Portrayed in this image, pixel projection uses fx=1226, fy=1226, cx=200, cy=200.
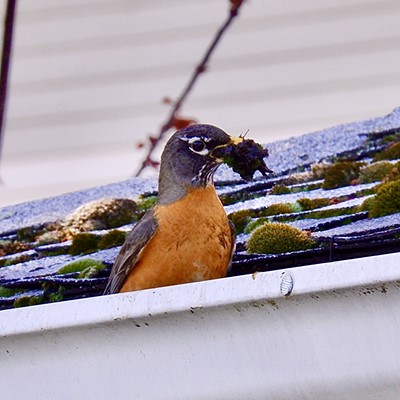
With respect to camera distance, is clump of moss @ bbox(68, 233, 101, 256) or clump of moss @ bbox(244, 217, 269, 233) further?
clump of moss @ bbox(68, 233, 101, 256)

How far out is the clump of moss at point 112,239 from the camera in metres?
4.38

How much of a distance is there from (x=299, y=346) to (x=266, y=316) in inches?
4.2

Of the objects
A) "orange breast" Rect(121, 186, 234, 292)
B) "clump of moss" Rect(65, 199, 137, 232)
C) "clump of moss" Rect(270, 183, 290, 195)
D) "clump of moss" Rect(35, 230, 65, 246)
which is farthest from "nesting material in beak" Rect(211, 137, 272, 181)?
"clump of moss" Rect(35, 230, 65, 246)

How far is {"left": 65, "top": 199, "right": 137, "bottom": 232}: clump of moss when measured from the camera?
4.66 meters

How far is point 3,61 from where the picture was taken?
346 centimetres

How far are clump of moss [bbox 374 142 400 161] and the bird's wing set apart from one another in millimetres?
1047

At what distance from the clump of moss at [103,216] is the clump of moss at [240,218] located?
0.51 metres

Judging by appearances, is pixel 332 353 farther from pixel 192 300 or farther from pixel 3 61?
pixel 3 61

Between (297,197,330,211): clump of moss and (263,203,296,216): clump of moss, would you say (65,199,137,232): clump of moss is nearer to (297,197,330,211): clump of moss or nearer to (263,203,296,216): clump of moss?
(263,203,296,216): clump of moss

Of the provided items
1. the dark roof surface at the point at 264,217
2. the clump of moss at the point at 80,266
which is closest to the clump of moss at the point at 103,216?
the dark roof surface at the point at 264,217

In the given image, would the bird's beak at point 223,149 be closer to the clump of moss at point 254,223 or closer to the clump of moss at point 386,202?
the clump of moss at point 254,223

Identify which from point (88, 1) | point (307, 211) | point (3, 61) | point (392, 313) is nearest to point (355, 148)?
point (307, 211)

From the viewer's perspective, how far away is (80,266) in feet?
13.4

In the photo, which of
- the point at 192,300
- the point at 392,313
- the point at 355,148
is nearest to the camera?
the point at 392,313
